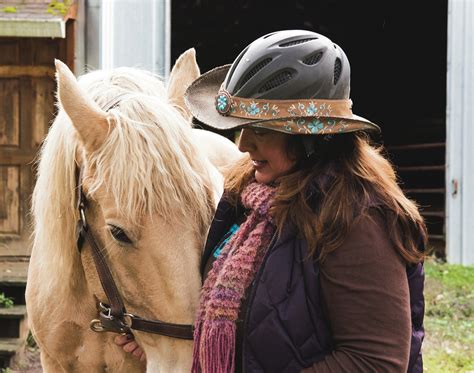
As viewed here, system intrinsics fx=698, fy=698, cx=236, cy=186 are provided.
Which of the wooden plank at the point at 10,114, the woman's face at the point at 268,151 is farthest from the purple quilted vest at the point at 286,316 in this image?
the wooden plank at the point at 10,114

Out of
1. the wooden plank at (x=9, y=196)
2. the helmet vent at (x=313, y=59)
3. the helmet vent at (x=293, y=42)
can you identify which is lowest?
the wooden plank at (x=9, y=196)

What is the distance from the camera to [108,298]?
81.7 inches

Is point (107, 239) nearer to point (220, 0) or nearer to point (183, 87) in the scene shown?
point (183, 87)

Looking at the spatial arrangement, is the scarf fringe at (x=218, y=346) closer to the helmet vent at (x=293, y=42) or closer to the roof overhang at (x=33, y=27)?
the helmet vent at (x=293, y=42)

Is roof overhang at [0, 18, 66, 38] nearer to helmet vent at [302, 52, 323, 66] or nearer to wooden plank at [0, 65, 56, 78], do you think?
wooden plank at [0, 65, 56, 78]

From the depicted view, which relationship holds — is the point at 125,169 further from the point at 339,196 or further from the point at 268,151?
the point at 339,196

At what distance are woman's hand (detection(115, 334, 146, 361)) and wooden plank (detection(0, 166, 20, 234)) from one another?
507cm

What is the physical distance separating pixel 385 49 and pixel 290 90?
38.1 ft

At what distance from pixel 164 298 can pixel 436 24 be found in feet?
36.2

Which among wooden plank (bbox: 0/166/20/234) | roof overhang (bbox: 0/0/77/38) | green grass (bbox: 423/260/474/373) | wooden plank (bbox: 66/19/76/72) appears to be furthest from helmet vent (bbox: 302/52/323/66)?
wooden plank (bbox: 0/166/20/234)

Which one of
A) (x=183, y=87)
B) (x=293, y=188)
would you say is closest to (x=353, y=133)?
(x=293, y=188)

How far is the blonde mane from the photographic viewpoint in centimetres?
194

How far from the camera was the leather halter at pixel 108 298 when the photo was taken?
6.41ft

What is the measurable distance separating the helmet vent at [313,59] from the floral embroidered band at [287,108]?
113 mm
